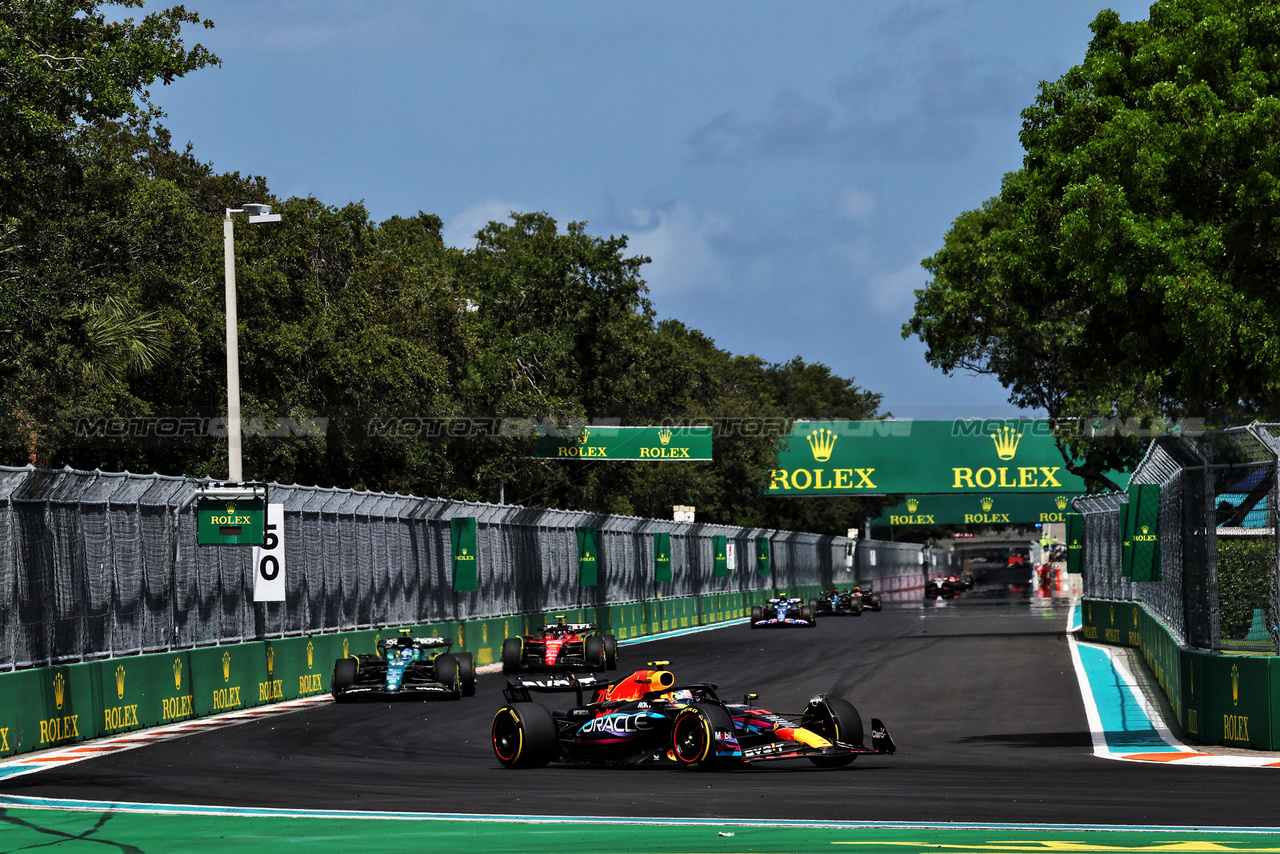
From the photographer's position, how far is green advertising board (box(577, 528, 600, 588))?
38.1 metres

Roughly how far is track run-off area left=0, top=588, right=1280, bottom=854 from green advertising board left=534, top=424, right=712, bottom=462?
2426 cm

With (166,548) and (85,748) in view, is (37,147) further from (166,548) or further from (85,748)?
(85,748)

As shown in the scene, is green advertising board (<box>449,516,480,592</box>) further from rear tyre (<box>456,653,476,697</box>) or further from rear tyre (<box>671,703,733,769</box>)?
rear tyre (<box>671,703,733,769</box>)

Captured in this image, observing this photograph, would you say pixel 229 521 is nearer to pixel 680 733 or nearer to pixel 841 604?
pixel 680 733

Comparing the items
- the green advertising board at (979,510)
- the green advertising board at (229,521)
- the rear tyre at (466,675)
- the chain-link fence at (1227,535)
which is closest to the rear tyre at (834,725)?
the chain-link fence at (1227,535)

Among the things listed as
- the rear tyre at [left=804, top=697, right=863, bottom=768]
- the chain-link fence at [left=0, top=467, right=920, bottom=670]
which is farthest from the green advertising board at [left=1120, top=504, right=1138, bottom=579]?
the chain-link fence at [left=0, top=467, right=920, bottom=670]

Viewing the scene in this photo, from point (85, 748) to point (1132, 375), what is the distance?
1707cm

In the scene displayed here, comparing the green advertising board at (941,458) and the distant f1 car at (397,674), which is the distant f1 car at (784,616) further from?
the distant f1 car at (397,674)

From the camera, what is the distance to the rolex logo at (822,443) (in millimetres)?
56969

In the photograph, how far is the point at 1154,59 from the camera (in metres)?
23.3

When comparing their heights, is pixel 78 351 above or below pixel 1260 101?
below

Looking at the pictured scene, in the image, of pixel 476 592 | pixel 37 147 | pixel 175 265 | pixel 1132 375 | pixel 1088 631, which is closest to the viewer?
pixel 37 147

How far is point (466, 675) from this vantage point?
21.3 meters

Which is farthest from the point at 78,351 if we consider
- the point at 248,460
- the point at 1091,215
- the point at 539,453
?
the point at 539,453
